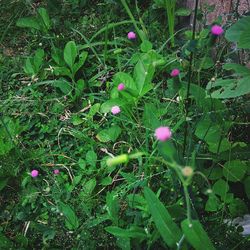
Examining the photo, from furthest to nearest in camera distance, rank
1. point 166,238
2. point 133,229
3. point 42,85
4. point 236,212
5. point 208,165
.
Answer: point 42,85, point 208,165, point 236,212, point 133,229, point 166,238

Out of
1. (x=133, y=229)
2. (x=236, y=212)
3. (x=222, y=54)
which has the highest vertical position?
(x=222, y=54)

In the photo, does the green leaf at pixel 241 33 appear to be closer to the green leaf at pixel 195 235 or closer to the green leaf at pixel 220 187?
the green leaf at pixel 220 187

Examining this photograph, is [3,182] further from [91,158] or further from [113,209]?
[113,209]

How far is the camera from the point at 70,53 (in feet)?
6.69

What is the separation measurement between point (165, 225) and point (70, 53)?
112 centimetres

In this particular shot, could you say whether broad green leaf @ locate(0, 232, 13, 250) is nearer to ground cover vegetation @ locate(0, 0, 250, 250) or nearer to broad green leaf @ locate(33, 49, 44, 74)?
ground cover vegetation @ locate(0, 0, 250, 250)

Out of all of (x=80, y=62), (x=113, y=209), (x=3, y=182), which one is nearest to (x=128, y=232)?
(x=113, y=209)

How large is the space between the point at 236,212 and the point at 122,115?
0.61 m

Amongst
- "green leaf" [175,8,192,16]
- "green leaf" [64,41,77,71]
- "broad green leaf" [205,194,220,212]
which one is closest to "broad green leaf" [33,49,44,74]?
"green leaf" [64,41,77,71]

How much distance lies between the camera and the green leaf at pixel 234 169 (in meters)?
1.46

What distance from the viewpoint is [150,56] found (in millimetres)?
1916

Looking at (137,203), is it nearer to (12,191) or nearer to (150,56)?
(12,191)

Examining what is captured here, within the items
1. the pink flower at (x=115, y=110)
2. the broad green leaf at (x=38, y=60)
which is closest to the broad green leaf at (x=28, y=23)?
the broad green leaf at (x=38, y=60)

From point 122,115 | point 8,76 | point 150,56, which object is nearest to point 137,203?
point 122,115
